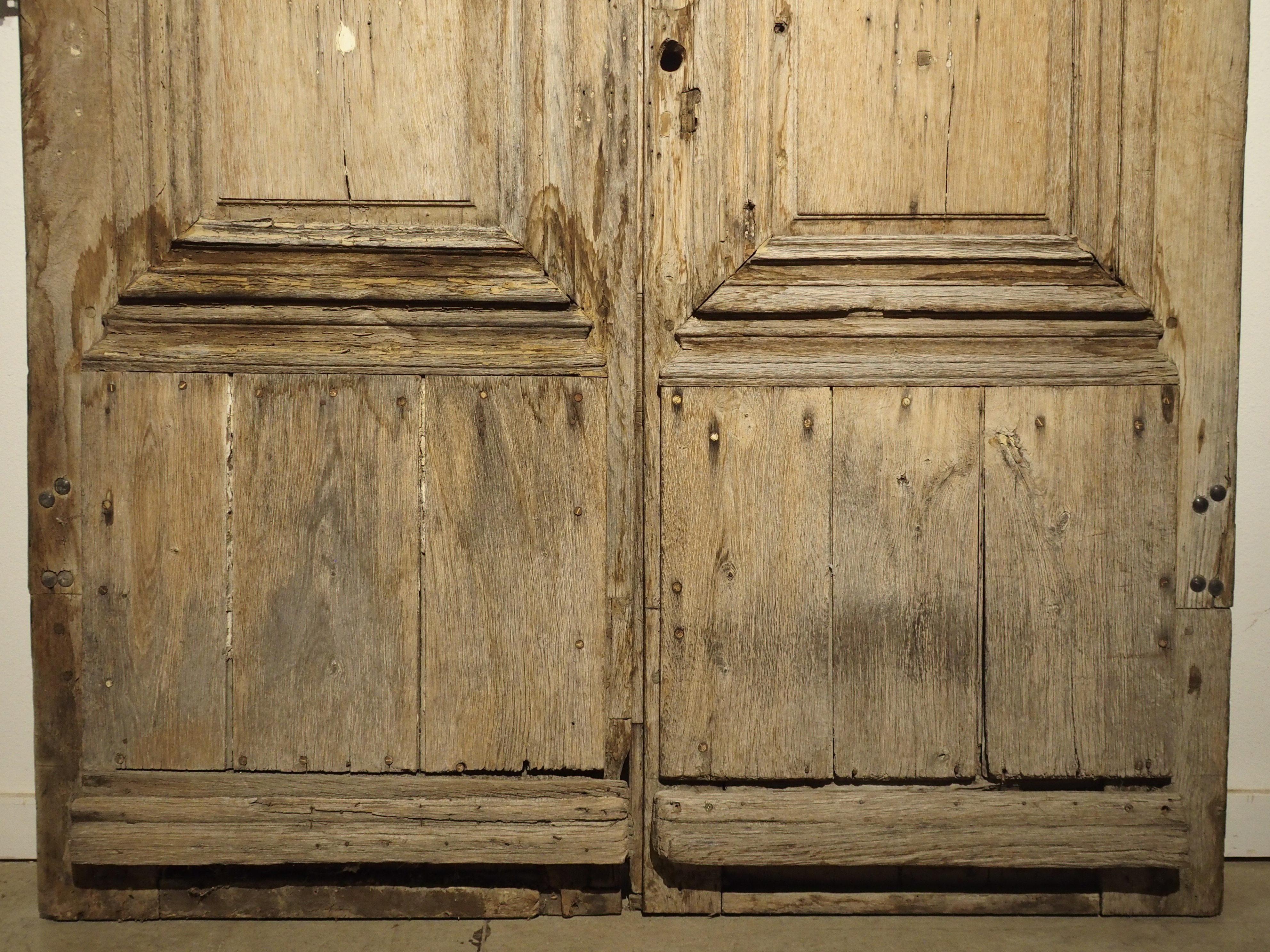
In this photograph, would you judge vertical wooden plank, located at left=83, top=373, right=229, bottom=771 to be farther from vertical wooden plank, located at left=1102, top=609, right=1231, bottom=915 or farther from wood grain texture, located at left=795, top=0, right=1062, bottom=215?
vertical wooden plank, located at left=1102, top=609, right=1231, bottom=915

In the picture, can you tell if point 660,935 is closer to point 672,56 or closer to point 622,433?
point 622,433

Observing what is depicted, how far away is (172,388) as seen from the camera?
4.48ft

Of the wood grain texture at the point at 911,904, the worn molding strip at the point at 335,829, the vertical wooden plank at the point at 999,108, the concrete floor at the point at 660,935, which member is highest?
the vertical wooden plank at the point at 999,108

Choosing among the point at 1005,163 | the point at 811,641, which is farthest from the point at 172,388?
the point at 1005,163

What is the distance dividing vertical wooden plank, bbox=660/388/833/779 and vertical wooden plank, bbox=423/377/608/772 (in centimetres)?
12

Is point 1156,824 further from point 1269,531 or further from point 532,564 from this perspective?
point 532,564

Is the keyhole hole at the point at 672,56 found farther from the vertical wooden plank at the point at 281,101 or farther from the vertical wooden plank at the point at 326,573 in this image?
the vertical wooden plank at the point at 326,573

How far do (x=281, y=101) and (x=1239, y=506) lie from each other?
1784 millimetres

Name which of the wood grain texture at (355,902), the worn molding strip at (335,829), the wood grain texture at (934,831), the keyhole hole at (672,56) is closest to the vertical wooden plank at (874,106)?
the keyhole hole at (672,56)

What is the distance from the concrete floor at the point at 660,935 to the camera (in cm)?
132

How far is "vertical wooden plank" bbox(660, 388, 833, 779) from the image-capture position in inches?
53.9

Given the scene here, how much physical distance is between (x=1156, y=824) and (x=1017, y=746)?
255 millimetres

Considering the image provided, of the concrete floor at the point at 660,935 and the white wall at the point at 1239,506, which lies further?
the white wall at the point at 1239,506

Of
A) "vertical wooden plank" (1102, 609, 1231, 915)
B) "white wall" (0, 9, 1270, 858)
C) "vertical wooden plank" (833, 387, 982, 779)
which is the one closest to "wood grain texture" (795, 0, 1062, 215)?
"vertical wooden plank" (833, 387, 982, 779)
